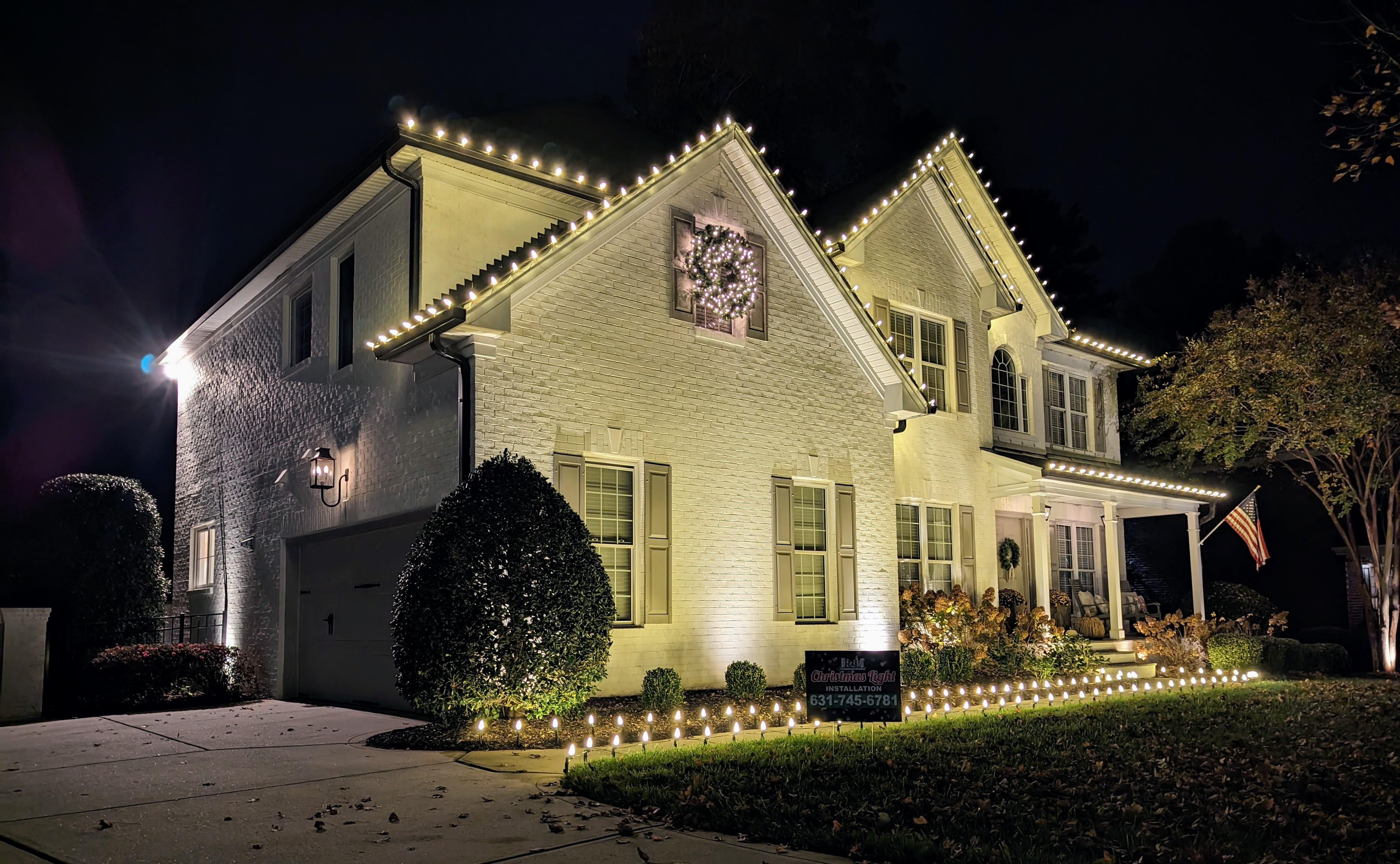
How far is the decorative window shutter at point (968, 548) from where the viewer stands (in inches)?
701

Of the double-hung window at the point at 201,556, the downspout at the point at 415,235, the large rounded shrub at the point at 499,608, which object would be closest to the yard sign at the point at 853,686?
the large rounded shrub at the point at 499,608

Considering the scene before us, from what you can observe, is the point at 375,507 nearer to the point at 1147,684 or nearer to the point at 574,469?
the point at 574,469

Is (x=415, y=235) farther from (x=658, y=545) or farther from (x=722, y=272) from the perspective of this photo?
(x=658, y=545)

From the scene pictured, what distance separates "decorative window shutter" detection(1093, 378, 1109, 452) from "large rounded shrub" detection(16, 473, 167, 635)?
1810cm

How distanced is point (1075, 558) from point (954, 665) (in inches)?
321

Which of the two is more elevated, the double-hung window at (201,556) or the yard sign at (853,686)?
the double-hung window at (201,556)

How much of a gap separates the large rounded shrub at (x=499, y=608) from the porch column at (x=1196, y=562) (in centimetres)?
1424

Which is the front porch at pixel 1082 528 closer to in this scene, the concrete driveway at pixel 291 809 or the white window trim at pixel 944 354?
the white window trim at pixel 944 354

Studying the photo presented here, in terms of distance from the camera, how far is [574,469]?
12.1 metres

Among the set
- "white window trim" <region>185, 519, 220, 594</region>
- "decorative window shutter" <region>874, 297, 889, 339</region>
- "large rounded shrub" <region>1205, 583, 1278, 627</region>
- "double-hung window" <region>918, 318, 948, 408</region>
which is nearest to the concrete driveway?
"white window trim" <region>185, 519, 220, 594</region>

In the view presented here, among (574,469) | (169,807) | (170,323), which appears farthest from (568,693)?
(170,323)

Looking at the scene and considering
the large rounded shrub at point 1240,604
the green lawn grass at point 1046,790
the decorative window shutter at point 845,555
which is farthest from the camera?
the large rounded shrub at point 1240,604

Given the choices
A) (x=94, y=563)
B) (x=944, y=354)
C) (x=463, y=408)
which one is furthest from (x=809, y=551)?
(x=94, y=563)

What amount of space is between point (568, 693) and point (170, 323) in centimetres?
2443
